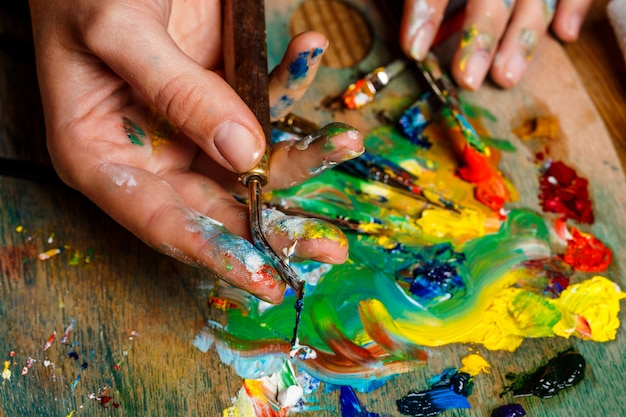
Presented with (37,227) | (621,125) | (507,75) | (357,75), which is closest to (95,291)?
(37,227)

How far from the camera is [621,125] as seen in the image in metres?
2.12

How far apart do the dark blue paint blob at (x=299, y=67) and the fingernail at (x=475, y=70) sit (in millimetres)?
619

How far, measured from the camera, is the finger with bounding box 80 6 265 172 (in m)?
1.38

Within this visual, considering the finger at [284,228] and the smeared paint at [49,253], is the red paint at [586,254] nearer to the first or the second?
the finger at [284,228]

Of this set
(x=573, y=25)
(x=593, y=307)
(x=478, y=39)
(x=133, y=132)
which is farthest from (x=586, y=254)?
(x=133, y=132)

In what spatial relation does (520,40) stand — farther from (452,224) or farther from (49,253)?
(49,253)

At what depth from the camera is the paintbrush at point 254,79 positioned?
4.71 ft

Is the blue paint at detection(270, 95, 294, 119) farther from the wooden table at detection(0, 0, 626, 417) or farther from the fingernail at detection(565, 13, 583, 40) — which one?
the fingernail at detection(565, 13, 583, 40)

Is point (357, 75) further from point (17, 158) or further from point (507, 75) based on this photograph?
point (17, 158)

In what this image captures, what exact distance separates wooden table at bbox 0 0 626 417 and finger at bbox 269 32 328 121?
1.74ft

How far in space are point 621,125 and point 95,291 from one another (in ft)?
5.56

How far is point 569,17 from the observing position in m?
2.27

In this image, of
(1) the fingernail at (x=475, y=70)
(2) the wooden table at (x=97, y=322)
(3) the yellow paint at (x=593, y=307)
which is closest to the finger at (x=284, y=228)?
(2) the wooden table at (x=97, y=322)

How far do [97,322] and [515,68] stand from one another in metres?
1.51
